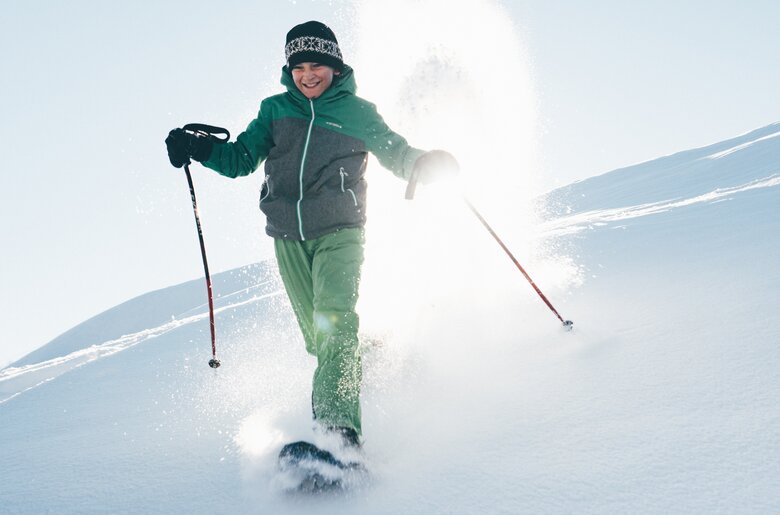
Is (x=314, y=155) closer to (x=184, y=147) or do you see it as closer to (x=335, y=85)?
(x=335, y=85)

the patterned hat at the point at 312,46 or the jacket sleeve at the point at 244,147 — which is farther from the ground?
the patterned hat at the point at 312,46

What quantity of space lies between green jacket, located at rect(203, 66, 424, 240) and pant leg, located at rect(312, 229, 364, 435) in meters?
0.12

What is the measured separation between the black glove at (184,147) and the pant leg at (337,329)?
855 mm

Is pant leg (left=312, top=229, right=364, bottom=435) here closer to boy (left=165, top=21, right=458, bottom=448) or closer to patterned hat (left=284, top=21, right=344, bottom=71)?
boy (left=165, top=21, right=458, bottom=448)

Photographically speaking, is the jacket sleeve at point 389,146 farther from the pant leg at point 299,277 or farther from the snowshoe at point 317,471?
the snowshoe at point 317,471

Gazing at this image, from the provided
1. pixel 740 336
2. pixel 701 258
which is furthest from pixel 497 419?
pixel 701 258

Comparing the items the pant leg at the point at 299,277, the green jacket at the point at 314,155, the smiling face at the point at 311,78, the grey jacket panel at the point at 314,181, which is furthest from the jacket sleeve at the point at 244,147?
the pant leg at the point at 299,277

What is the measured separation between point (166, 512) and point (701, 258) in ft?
11.6

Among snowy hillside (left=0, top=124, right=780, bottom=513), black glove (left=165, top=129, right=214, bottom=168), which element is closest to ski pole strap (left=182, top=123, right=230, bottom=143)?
black glove (left=165, top=129, right=214, bottom=168)

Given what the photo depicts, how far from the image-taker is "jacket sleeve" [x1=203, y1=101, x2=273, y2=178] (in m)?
2.92

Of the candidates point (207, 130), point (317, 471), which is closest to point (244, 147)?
point (207, 130)

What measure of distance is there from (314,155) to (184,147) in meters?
0.74

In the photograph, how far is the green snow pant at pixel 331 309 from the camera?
6.75 ft

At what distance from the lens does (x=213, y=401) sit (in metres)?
2.88
